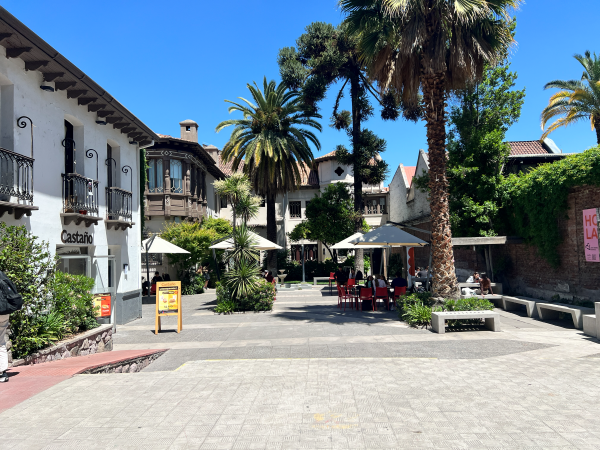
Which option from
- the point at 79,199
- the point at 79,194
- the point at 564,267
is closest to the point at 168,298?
the point at 79,199

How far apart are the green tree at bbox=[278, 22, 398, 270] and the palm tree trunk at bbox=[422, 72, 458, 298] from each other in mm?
13216

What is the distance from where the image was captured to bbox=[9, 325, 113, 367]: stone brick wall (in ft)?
25.9

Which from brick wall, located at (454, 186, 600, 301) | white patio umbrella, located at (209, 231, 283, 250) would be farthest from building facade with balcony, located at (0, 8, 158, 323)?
brick wall, located at (454, 186, 600, 301)

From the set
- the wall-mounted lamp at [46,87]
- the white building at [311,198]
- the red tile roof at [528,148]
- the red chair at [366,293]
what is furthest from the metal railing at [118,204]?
the white building at [311,198]

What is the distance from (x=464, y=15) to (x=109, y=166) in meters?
11.8

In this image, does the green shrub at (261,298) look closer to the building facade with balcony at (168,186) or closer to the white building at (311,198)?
the building facade with balcony at (168,186)

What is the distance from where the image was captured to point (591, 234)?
13.3 metres

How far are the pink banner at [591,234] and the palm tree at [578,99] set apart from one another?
15108 millimetres

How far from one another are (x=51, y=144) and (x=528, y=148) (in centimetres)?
2757

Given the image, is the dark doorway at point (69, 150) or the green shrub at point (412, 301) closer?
the dark doorway at point (69, 150)

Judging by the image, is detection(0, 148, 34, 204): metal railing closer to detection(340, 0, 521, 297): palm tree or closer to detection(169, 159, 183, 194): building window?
detection(340, 0, 521, 297): palm tree

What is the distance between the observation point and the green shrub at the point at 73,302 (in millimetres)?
9048

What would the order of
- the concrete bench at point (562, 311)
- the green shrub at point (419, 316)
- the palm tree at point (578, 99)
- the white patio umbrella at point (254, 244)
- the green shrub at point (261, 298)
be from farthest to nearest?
the palm tree at point (578, 99) < the white patio umbrella at point (254, 244) < the green shrub at point (261, 298) < the green shrub at point (419, 316) < the concrete bench at point (562, 311)

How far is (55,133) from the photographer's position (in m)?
11.0
